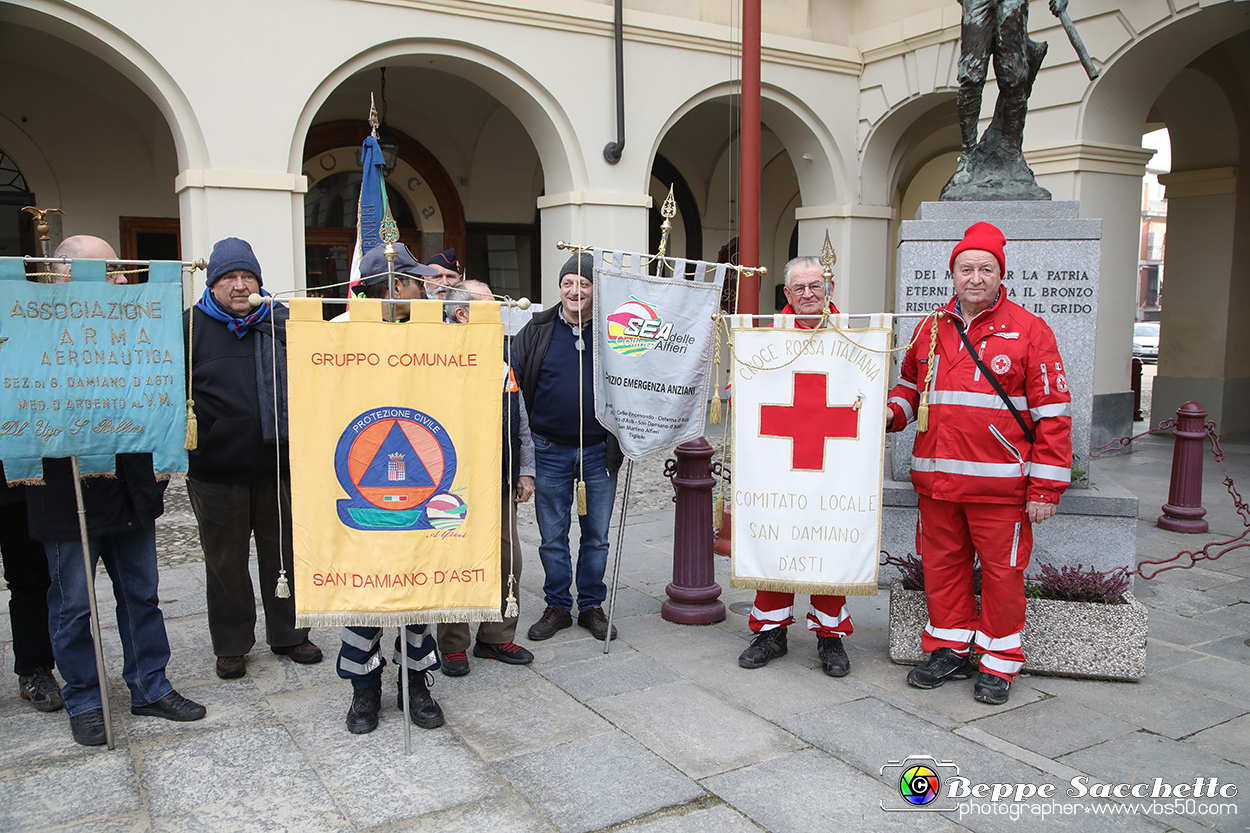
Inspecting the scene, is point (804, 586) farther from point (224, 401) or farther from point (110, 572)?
point (110, 572)

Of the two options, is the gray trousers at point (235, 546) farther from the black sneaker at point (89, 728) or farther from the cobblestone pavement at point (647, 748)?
the black sneaker at point (89, 728)

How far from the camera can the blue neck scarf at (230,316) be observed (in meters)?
3.83

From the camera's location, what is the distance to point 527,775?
3.21 metres

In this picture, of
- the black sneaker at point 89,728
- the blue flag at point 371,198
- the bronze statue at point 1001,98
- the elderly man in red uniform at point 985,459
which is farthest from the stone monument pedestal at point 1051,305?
the black sneaker at point 89,728

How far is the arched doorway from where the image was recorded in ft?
39.9

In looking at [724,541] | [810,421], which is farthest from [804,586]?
[724,541]

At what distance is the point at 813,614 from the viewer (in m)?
4.24

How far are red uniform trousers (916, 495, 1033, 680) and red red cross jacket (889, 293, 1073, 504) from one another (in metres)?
0.09

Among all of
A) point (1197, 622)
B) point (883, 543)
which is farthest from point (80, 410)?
point (1197, 622)

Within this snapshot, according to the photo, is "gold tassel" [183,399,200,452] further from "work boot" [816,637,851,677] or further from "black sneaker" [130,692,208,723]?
"work boot" [816,637,851,677]

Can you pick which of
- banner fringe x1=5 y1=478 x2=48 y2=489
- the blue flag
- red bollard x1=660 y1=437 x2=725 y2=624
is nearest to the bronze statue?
red bollard x1=660 y1=437 x2=725 y2=624

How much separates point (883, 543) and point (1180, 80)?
31.0 ft

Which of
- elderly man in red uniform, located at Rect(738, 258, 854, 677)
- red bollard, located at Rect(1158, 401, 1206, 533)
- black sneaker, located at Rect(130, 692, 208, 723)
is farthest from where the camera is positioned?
red bollard, located at Rect(1158, 401, 1206, 533)

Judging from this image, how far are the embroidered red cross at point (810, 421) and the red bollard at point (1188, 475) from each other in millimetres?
4133
